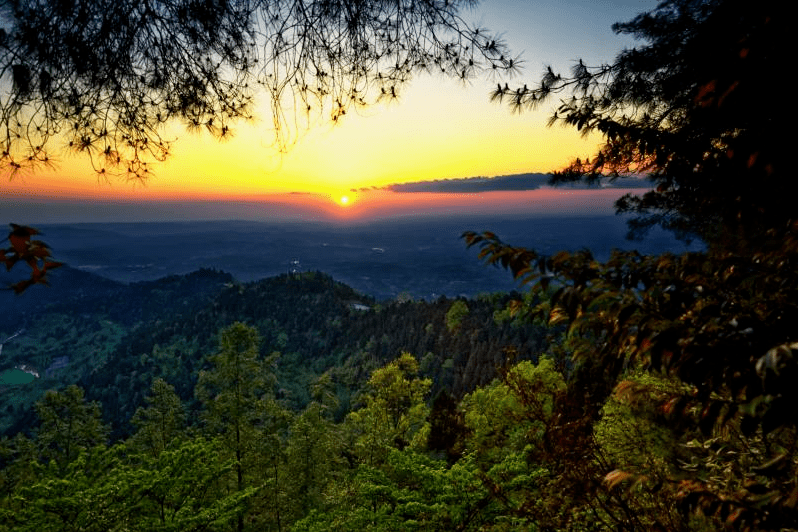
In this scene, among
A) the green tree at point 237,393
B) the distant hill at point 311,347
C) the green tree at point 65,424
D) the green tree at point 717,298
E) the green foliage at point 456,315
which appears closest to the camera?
the green tree at point 717,298

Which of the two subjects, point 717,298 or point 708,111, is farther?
point 708,111

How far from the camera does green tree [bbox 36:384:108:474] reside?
2424 cm

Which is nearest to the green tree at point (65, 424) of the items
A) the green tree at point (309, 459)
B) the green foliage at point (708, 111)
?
the green tree at point (309, 459)

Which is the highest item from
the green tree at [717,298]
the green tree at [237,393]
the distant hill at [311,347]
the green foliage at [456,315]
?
the green tree at [717,298]

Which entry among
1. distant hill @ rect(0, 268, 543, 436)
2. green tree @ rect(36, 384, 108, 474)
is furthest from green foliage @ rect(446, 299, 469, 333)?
green tree @ rect(36, 384, 108, 474)

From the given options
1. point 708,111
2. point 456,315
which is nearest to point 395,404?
point 708,111

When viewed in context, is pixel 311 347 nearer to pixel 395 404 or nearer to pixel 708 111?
pixel 395 404

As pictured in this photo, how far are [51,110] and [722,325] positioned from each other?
185 inches

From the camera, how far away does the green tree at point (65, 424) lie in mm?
24237

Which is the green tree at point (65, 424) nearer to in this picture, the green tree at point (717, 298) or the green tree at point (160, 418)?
the green tree at point (160, 418)

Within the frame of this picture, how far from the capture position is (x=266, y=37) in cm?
394

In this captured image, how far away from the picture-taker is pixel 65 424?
25031mm

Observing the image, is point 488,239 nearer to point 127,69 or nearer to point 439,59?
point 439,59

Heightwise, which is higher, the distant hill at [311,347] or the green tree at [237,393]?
the green tree at [237,393]
